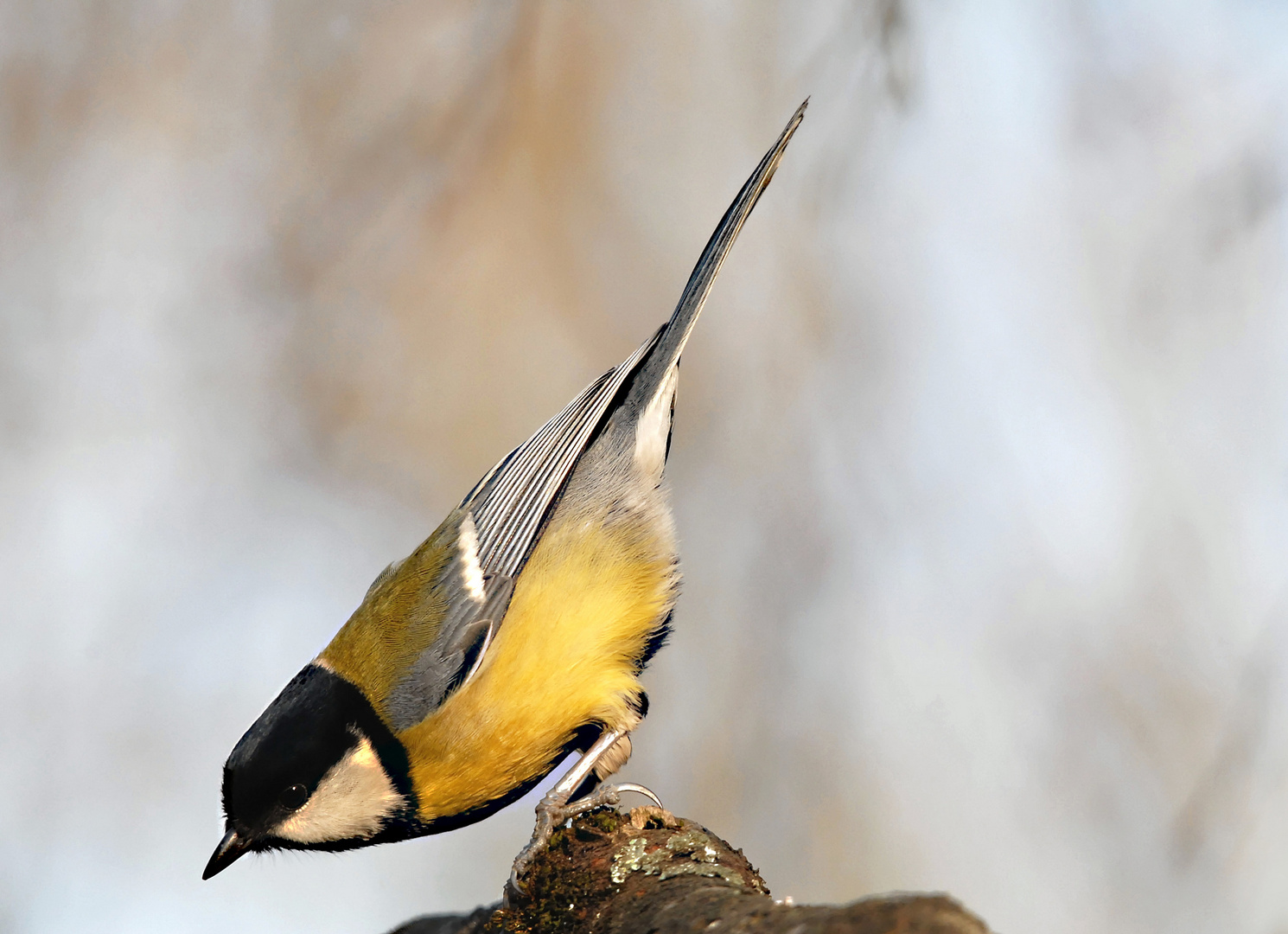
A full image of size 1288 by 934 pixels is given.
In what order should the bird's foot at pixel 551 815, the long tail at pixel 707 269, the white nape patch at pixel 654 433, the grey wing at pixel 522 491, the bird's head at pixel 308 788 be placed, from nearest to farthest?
the bird's foot at pixel 551 815, the bird's head at pixel 308 788, the grey wing at pixel 522 491, the long tail at pixel 707 269, the white nape patch at pixel 654 433

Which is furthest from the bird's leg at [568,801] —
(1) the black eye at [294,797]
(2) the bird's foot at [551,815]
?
(1) the black eye at [294,797]

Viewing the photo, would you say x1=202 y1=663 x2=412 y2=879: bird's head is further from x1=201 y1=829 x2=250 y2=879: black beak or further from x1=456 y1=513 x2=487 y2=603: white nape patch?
x1=456 y1=513 x2=487 y2=603: white nape patch

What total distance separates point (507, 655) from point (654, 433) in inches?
21.0

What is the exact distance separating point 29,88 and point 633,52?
1294mm

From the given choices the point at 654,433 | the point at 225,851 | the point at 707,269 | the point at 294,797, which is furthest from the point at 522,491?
the point at 225,851

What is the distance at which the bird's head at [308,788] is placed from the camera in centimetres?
141

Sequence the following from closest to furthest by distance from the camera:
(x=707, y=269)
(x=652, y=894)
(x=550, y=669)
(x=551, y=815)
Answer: (x=652, y=894), (x=551, y=815), (x=550, y=669), (x=707, y=269)

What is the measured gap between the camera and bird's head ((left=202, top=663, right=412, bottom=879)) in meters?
1.41

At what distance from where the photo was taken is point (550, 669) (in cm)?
147

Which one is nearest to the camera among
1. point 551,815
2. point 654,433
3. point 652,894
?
point 652,894

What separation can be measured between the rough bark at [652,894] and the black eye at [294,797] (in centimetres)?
33

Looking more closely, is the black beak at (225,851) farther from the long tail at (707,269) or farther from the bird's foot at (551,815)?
the long tail at (707,269)

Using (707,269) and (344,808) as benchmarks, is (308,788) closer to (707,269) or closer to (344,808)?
(344,808)

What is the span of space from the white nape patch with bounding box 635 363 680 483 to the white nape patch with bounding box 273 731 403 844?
0.74 m
